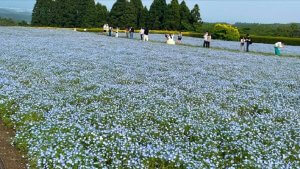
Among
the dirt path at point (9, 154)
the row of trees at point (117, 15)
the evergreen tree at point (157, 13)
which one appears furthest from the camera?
the evergreen tree at point (157, 13)

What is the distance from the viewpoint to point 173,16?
227ft

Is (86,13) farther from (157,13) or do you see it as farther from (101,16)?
(157,13)

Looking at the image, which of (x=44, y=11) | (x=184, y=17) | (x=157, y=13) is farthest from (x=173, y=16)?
(x=44, y=11)

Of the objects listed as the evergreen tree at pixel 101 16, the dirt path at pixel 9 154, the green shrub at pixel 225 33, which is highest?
the evergreen tree at pixel 101 16

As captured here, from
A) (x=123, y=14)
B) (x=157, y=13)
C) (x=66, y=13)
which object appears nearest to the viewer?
(x=123, y=14)

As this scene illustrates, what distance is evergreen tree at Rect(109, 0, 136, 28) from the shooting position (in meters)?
68.4

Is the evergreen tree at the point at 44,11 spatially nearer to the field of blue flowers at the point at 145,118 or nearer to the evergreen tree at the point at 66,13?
the evergreen tree at the point at 66,13

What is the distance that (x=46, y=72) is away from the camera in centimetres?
1456

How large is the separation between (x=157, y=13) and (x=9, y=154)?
65002 mm

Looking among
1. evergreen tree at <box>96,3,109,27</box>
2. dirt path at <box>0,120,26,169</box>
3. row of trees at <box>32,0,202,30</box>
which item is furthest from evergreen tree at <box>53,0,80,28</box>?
dirt path at <box>0,120,26,169</box>

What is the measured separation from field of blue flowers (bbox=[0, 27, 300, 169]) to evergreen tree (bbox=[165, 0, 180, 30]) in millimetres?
53711

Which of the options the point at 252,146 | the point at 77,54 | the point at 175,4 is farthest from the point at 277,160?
the point at 175,4

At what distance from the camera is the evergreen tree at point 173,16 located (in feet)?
Answer: 226

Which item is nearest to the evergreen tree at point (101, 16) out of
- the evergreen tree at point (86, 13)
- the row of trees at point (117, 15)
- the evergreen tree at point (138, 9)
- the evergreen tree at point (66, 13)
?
the row of trees at point (117, 15)
